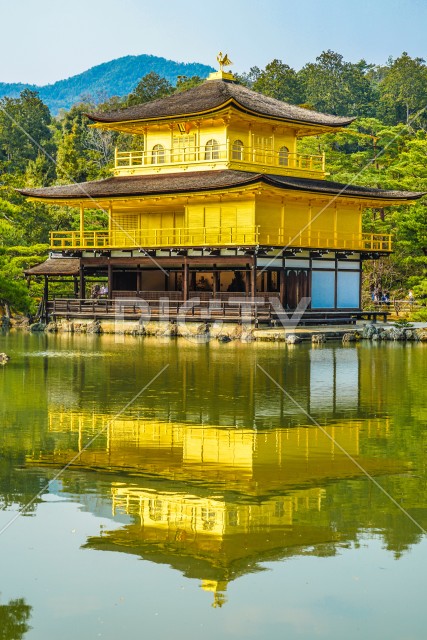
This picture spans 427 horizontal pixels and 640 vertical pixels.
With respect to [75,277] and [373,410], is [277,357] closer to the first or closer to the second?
[373,410]

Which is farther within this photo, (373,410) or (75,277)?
(75,277)

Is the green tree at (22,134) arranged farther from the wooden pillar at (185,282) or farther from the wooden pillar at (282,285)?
the wooden pillar at (282,285)

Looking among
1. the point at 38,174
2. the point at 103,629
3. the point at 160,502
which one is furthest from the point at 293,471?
the point at 38,174

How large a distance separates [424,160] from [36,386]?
33219mm

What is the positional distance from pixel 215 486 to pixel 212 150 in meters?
37.4

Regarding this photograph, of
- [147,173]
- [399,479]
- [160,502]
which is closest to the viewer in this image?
[160,502]

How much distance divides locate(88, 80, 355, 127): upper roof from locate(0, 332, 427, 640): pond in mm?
Result: 28016

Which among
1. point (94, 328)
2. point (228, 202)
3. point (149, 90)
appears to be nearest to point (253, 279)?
point (228, 202)

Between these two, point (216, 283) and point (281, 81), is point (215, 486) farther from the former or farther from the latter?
point (281, 81)

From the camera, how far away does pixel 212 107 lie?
46.4 m

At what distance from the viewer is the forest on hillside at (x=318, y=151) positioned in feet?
167

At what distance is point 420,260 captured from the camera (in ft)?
156

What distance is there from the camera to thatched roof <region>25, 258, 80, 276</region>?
50344 mm

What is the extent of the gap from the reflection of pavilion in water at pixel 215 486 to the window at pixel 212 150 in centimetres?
3169
